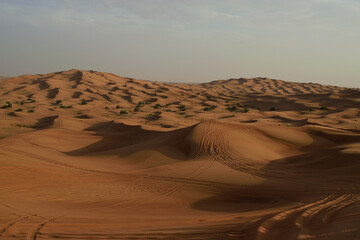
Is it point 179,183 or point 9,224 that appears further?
point 179,183

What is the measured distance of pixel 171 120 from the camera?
72.8 ft

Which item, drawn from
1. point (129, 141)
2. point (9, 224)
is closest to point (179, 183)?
point (9, 224)

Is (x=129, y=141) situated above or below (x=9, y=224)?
below

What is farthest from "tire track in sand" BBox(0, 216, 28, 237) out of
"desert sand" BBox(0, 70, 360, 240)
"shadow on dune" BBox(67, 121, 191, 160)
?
"shadow on dune" BBox(67, 121, 191, 160)

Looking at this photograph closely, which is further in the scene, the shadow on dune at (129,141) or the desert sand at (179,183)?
the shadow on dune at (129,141)

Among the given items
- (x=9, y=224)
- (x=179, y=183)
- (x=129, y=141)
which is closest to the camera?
(x=9, y=224)

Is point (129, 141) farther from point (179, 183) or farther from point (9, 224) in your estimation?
point (9, 224)

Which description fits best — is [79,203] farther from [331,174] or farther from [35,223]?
[331,174]

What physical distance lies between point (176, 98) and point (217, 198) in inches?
1296

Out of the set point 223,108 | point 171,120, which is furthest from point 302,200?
point 223,108

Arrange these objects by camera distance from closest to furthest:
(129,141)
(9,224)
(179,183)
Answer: (9,224) < (179,183) < (129,141)

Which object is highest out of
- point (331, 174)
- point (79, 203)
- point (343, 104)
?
point (343, 104)

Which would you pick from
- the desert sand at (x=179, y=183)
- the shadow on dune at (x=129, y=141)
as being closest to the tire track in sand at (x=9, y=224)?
the desert sand at (x=179, y=183)

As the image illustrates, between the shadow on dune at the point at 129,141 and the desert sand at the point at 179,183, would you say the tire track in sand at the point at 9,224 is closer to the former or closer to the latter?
the desert sand at the point at 179,183
